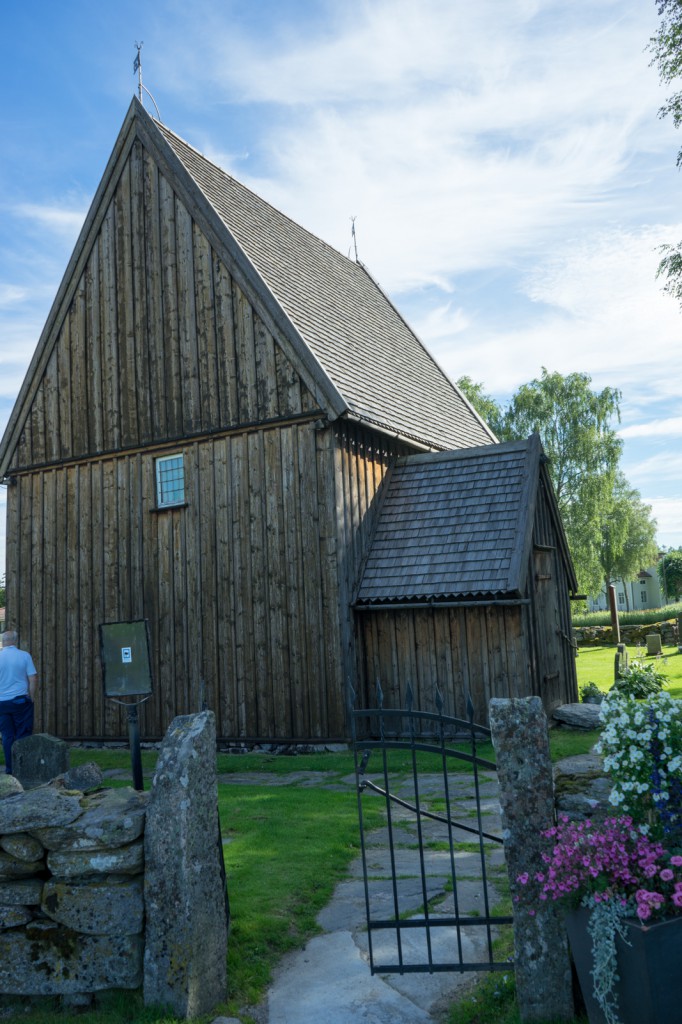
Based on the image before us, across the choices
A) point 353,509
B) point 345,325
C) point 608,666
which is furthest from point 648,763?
point 608,666

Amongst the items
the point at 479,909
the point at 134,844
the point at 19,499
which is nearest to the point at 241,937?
the point at 134,844

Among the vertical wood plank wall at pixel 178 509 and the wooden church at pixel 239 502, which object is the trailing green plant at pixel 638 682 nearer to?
the wooden church at pixel 239 502

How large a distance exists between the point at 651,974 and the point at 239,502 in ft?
37.7

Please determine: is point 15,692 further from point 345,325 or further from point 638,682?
point 638,682

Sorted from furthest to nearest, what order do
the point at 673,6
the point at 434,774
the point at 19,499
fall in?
the point at 19,499, the point at 673,6, the point at 434,774

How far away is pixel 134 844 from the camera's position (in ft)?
16.7

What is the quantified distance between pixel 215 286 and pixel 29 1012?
40.5 ft

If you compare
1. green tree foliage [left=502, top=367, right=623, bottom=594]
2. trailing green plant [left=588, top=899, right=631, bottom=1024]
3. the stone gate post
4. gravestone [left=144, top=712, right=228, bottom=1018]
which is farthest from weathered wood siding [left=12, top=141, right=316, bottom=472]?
green tree foliage [left=502, top=367, right=623, bottom=594]

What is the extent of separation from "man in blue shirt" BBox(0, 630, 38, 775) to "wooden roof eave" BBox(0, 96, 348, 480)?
6.01 meters

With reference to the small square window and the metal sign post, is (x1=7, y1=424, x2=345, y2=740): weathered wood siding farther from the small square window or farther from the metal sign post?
the metal sign post

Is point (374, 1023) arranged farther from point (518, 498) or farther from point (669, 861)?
point (518, 498)

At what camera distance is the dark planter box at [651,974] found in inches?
151

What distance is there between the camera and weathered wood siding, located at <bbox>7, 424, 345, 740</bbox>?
13.9m

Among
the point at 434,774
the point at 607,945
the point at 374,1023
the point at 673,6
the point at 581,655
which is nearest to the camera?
the point at 607,945
